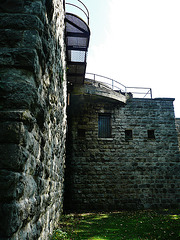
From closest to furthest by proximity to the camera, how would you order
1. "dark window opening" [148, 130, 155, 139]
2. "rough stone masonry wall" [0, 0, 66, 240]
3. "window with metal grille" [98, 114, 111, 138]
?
"rough stone masonry wall" [0, 0, 66, 240]
"window with metal grille" [98, 114, 111, 138]
"dark window opening" [148, 130, 155, 139]

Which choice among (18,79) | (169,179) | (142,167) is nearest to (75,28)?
(18,79)

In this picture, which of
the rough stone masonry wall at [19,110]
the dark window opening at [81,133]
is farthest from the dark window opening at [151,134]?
the rough stone masonry wall at [19,110]

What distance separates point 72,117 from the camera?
10258 mm

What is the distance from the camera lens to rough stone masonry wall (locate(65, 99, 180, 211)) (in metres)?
9.46

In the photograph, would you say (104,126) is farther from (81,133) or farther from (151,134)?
(151,134)

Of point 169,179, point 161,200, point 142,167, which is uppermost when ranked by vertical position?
point 142,167

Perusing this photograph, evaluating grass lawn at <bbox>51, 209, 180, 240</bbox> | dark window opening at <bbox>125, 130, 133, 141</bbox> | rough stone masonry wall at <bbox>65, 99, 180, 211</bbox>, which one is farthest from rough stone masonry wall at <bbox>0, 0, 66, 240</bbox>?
dark window opening at <bbox>125, 130, 133, 141</bbox>

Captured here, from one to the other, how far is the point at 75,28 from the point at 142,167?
7.30m

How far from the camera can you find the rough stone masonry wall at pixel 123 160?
9.46m

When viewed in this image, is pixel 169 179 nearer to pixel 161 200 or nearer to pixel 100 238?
pixel 161 200

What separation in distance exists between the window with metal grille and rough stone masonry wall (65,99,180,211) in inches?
8.9

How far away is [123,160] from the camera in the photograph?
33.1 feet

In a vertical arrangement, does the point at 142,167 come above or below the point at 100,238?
above

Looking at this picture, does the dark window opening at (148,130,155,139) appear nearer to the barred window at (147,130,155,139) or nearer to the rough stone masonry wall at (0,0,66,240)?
the barred window at (147,130,155,139)
